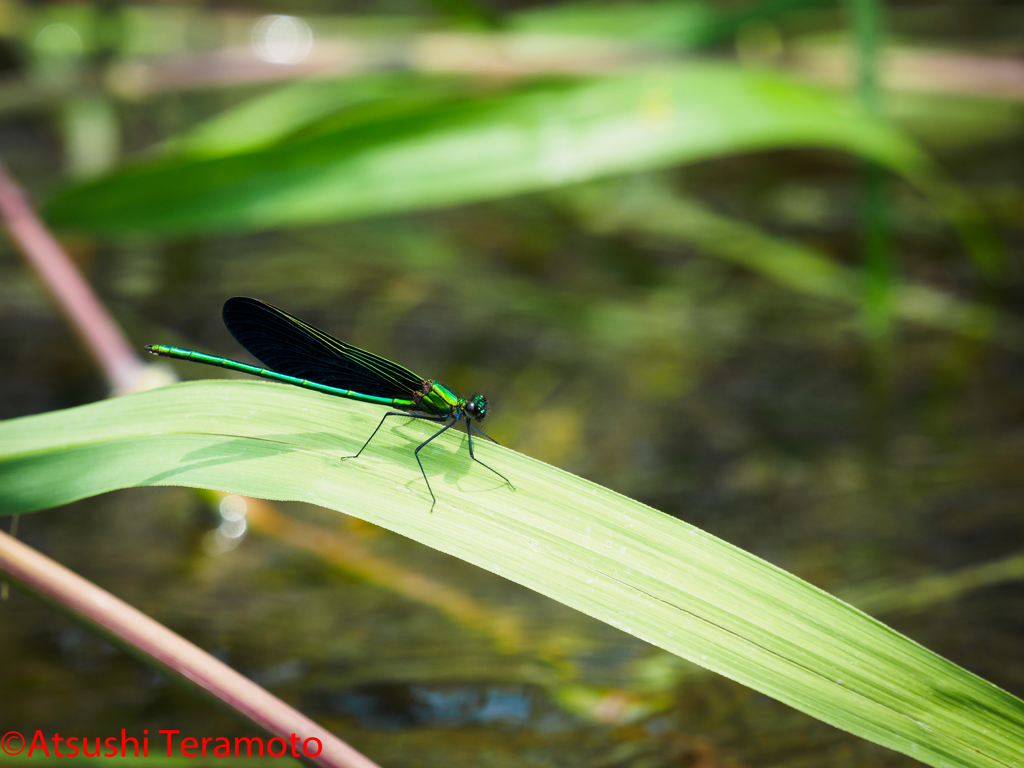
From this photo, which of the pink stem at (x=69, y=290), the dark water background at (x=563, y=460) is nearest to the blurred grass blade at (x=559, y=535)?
the dark water background at (x=563, y=460)

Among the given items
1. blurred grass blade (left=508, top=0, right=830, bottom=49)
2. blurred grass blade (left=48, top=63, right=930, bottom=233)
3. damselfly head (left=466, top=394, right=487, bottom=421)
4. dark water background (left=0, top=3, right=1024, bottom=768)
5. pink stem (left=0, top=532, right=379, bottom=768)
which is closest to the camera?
pink stem (left=0, top=532, right=379, bottom=768)

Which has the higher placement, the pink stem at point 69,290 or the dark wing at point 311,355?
the pink stem at point 69,290

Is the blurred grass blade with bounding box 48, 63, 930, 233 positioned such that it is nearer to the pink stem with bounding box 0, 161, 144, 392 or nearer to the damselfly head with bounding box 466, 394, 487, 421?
the pink stem with bounding box 0, 161, 144, 392

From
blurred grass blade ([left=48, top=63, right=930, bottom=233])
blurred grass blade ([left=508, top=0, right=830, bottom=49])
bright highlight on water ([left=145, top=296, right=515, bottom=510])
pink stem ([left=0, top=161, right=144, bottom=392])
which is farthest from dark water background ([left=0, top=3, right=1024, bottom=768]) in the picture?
blurred grass blade ([left=508, top=0, right=830, bottom=49])

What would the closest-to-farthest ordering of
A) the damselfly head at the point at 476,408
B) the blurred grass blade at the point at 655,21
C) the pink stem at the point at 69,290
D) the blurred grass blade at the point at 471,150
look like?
1. the damselfly head at the point at 476,408
2. the pink stem at the point at 69,290
3. the blurred grass blade at the point at 471,150
4. the blurred grass blade at the point at 655,21

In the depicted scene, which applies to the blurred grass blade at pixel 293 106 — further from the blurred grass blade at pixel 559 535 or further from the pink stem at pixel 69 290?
the blurred grass blade at pixel 559 535

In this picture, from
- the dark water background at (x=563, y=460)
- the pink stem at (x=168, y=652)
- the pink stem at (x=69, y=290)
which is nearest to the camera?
the pink stem at (x=168, y=652)
